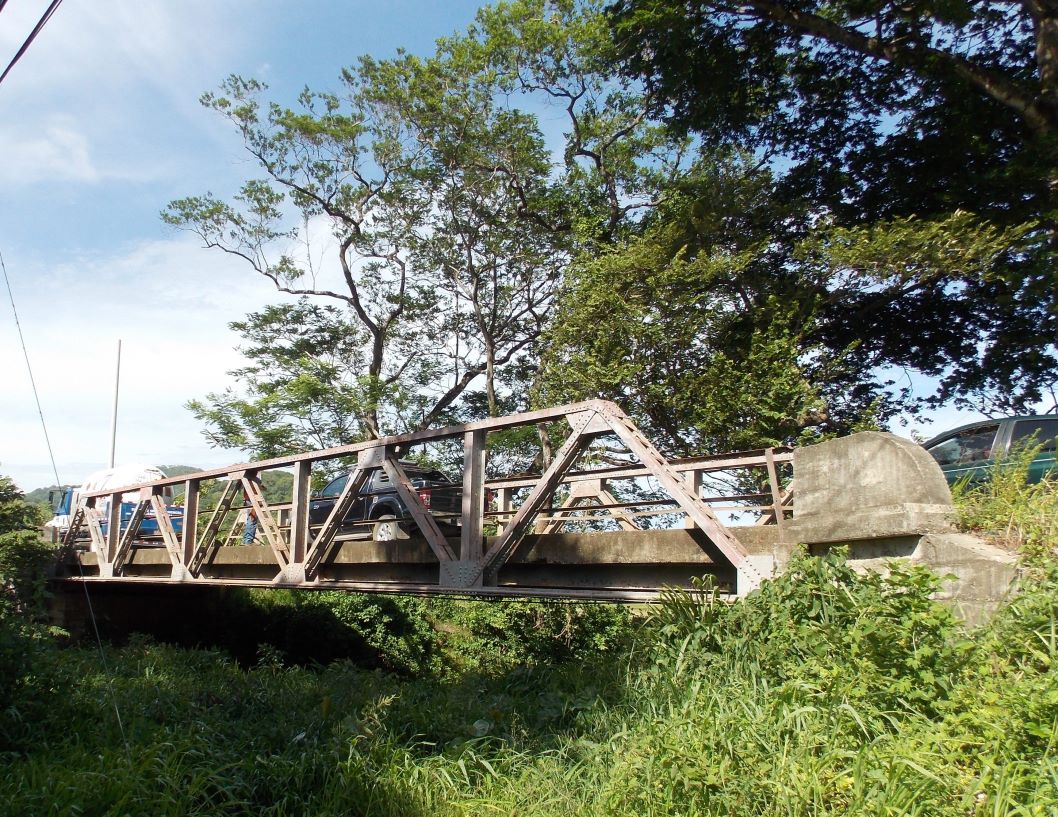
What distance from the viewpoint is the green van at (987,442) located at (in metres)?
9.87

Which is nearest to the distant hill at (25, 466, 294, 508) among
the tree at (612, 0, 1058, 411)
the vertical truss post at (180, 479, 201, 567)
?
the vertical truss post at (180, 479, 201, 567)

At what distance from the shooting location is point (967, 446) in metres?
10.7

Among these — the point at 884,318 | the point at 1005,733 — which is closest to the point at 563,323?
the point at 884,318

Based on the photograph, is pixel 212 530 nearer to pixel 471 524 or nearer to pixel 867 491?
pixel 471 524

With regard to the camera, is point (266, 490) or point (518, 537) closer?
point (518, 537)

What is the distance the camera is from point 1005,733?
4.05m

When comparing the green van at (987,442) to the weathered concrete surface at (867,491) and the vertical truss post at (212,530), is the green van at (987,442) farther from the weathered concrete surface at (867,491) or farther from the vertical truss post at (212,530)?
the vertical truss post at (212,530)

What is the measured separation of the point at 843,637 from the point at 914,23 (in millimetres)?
13795

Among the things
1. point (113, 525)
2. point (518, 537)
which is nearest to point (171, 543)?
point (113, 525)

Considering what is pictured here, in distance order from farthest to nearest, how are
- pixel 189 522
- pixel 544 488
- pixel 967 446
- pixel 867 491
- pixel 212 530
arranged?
1. pixel 189 522
2. pixel 212 530
3. pixel 967 446
4. pixel 544 488
5. pixel 867 491

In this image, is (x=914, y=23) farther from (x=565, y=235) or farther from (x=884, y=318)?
(x=565, y=235)

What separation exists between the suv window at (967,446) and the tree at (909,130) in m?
3.89

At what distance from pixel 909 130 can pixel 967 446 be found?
9.09 metres

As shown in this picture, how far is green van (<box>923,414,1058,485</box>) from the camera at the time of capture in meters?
9.87
